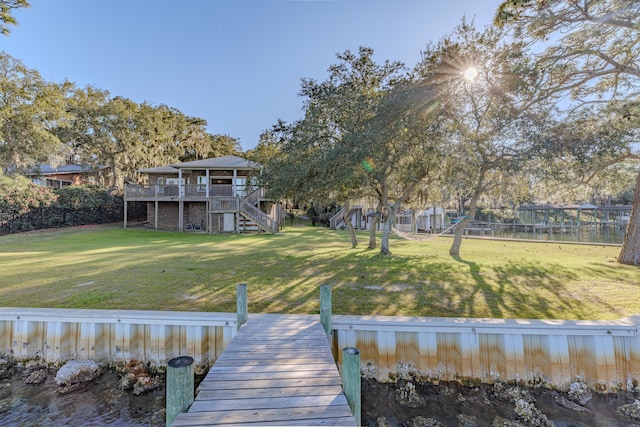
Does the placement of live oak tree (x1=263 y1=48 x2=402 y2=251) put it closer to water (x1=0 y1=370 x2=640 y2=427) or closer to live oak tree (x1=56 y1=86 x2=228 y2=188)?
water (x1=0 y1=370 x2=640 y2=427)

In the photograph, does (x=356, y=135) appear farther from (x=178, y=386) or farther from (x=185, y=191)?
(x=185, y=191)

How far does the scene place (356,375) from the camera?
2.61 metres

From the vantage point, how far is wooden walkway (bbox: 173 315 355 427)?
2373mm

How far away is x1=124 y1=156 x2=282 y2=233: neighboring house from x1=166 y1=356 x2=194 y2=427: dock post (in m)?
16.6

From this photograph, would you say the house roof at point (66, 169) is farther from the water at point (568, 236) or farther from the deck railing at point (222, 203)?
the water at point (568, 236)

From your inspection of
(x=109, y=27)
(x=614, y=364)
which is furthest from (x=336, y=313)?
(x=109, y=27)

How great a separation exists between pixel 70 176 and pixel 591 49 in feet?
125

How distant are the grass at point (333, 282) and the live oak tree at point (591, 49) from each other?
4.28 meters

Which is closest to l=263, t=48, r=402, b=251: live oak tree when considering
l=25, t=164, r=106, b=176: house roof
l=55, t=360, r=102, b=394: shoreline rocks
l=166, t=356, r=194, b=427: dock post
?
l=55, t=360, r=102, b=394: shoreline rocks

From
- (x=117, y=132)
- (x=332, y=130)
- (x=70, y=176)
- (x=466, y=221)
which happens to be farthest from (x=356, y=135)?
(x=70, y=176)

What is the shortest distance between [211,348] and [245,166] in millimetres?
16793

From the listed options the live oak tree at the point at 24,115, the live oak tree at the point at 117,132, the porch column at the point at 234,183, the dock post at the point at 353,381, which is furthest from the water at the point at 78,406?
the live oak tree at the point at 117,132

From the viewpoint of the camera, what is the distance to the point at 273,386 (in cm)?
283

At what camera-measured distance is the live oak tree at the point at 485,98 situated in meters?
9.09
